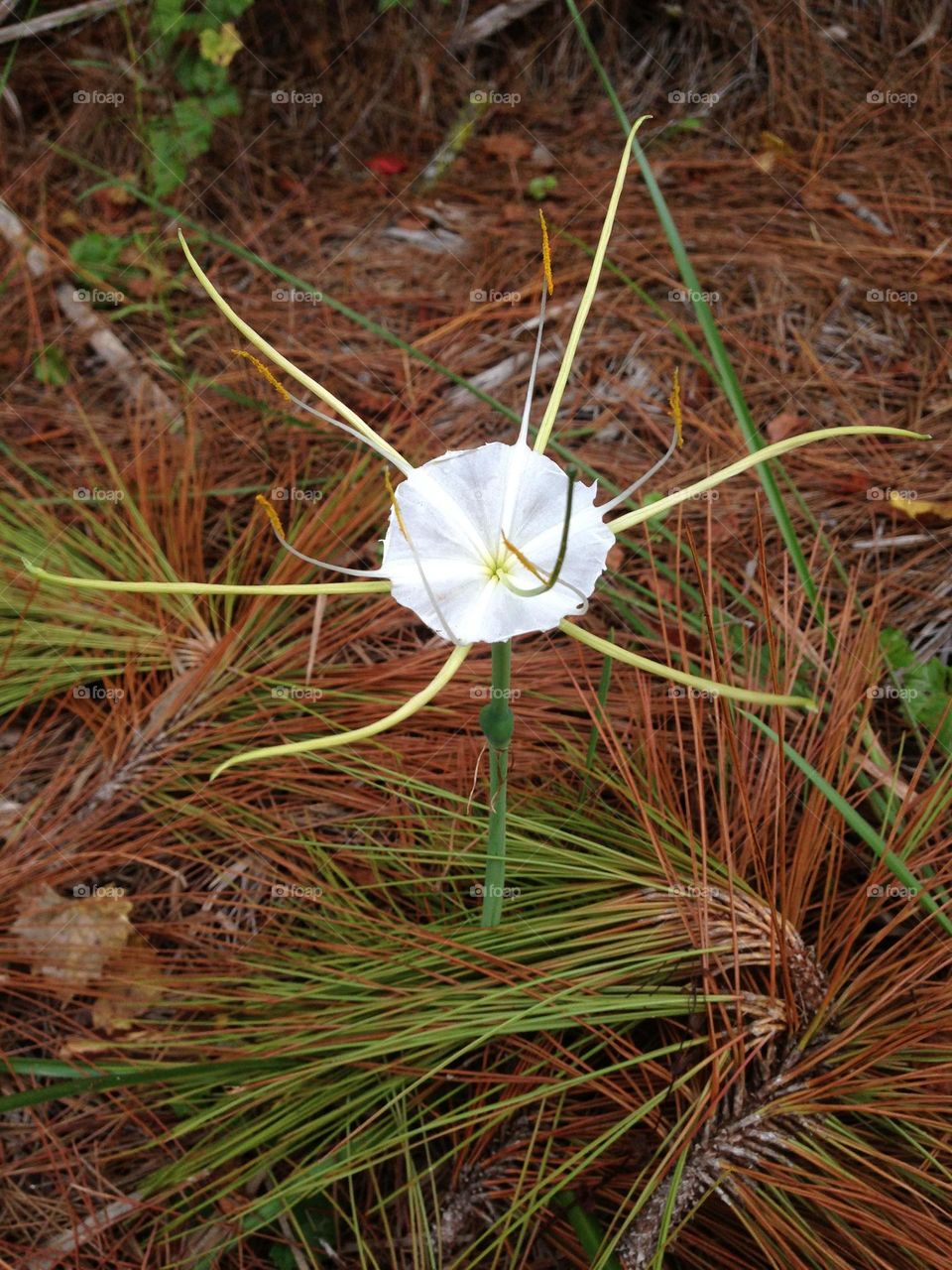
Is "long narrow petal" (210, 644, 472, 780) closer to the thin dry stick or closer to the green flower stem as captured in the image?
the green flower stem

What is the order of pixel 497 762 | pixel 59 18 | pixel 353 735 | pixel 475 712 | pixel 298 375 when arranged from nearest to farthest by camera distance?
pixel 353 735, pixel 298 375, pixel 497 762, pixel 475 712, pixel 59 18

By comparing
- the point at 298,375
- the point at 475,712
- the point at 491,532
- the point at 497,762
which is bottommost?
the point at 475,712

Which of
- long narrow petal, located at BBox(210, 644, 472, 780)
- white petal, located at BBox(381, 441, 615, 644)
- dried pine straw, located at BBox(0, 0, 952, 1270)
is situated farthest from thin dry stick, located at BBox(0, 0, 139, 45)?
long narrow petal, located at BBox(210, 644, 472, 780)

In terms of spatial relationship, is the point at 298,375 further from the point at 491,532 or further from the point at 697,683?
the point at 697,683

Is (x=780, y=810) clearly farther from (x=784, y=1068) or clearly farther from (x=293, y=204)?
(x=293, y=204)

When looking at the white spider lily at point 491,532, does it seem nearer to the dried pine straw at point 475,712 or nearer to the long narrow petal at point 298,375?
the long narrow petal at point 298,375

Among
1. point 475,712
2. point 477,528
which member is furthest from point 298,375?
point 475,712

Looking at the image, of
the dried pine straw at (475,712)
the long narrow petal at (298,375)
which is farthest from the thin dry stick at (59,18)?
the long narrow petal at (298,375)
